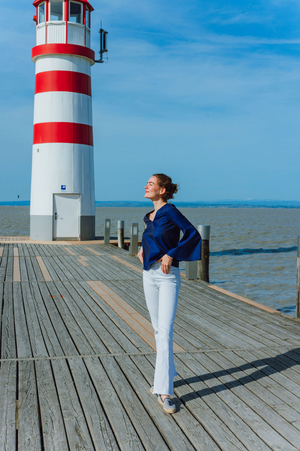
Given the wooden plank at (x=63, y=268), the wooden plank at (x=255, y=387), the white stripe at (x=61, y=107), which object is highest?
the white stripe at (x=61, y=107)

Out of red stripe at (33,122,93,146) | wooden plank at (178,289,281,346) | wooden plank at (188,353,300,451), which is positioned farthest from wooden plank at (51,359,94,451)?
red stripe at (33,122,93,146)

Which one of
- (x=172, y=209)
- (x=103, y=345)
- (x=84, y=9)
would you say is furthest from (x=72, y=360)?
(x=84, y=9)

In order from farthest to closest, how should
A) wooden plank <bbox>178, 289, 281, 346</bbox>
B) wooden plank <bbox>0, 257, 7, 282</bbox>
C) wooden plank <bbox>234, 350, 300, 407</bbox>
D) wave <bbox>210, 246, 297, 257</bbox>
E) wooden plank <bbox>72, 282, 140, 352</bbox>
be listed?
wave <bbox>210, 246, 297, 257</bbox>, wooden plank <bbox>0, 257, 7, 282</bbox>, wooden plank <bbox>178, 289, 281, 346</bbox>, wooden plank <bbox>72, 282, 140, 352</bbox>, wooden plank <bbox>234, 350, 300, 407</bbox>

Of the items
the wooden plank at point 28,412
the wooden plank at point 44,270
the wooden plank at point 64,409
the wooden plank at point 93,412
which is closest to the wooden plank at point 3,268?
the wooden plank at point 44,270

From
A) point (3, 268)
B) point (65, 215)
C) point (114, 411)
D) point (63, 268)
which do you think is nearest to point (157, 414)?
point (114, 411)

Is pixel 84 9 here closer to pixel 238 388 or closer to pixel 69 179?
pixel 69 179

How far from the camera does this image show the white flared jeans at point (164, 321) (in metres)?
3.65

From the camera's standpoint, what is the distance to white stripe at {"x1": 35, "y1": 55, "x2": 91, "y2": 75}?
17672 mm

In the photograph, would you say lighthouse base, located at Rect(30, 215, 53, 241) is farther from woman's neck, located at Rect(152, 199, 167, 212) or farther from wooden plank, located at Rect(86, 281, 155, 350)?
woman's neck, located at Rect(152, 199, 167, 212)

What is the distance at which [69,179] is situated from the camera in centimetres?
1795

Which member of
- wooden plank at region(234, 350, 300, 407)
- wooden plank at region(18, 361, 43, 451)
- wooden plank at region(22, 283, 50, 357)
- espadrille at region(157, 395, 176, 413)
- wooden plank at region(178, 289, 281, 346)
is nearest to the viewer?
wooden plank at region(18, 361, 43, 451)

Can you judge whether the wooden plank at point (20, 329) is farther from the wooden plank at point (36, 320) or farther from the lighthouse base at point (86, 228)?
the lighthouse base at point (86, 228)

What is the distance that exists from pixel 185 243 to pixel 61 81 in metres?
15.6

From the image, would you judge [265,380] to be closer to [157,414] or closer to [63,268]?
[157,414]
